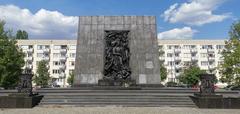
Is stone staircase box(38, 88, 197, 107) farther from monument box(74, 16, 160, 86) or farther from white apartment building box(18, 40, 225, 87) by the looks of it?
white apartment building box(18, 40, 225, 87)

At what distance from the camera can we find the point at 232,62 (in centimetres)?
3478

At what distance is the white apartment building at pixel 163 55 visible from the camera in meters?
82.1

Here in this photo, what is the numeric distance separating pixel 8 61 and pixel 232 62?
30.1m

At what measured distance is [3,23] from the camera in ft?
135

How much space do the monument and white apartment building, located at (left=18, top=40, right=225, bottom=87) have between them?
5832 centimetres

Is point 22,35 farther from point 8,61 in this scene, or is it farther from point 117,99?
point 117,99

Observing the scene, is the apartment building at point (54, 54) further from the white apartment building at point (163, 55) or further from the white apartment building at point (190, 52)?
the white apartment building at point (190, 52)

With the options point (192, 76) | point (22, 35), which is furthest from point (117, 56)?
Answer: point (22, 35)

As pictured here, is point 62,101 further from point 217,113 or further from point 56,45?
point 56,45

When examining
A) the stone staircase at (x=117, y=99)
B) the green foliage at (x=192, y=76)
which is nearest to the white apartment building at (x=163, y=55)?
the green foliage at (x=192, y=76)

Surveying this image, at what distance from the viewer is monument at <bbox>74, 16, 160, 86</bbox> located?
22641 millimetres

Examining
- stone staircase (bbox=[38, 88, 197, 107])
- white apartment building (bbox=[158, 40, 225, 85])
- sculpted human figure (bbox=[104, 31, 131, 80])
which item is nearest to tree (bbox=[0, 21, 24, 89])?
sculpted human figure (bbox=[104, 31, 131, 80])

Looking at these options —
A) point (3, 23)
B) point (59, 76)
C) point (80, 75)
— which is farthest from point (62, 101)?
point (59, 76)

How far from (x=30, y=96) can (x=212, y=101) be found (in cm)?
1087
